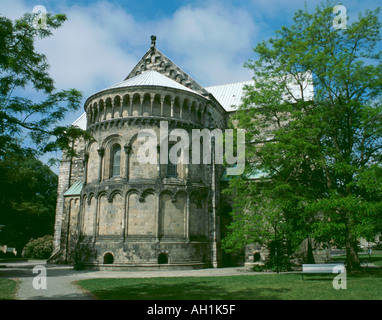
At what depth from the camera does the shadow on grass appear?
39.3ft

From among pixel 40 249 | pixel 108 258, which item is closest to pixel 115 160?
pixel 108 258

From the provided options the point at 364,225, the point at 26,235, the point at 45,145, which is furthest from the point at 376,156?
the point at 26,235

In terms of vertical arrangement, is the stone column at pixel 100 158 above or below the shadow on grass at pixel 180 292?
above

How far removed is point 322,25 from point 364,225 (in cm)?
1230

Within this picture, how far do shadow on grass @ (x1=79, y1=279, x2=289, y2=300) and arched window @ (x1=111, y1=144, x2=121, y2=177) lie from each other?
12156mm

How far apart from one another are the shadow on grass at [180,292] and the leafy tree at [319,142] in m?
6.42

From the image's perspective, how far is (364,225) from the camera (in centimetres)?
1716

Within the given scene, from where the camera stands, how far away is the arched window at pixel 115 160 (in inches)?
1049

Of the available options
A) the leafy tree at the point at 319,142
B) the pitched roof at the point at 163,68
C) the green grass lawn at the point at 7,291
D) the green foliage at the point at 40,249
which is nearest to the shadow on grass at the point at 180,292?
the green grass lawn at the point at 7,291

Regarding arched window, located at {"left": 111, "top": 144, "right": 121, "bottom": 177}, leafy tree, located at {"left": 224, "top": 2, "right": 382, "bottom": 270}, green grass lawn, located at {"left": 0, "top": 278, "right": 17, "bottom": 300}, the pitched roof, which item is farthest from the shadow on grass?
the pitched roof

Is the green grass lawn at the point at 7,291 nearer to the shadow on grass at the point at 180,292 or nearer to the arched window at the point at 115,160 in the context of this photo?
the shadow on grass at the point at 180,292

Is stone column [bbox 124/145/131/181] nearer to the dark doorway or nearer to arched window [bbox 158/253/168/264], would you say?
the dark doorway

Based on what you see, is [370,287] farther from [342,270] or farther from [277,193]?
[277,193]
